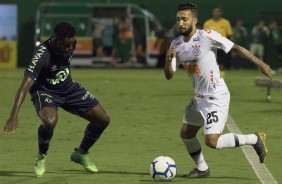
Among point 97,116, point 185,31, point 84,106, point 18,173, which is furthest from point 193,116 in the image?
point 18,173

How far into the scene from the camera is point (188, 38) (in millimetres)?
10766

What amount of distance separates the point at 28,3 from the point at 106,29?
169 inches

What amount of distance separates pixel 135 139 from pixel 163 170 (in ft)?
14.8

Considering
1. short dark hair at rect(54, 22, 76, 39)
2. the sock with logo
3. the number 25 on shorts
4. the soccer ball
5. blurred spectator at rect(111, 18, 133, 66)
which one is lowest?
blurred spectator at rect(111, 18, 133, 66)

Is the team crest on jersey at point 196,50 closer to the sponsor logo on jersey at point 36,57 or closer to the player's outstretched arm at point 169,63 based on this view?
the player's outstretched arm at point 169,63

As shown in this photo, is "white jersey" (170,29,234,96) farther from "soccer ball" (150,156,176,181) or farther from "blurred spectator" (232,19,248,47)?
"blurred spectator" (232,19,248,47)

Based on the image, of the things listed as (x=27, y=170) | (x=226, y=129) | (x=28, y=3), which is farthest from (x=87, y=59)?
(x=27, y=170)

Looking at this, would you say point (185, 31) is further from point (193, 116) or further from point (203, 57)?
point (193, 116)

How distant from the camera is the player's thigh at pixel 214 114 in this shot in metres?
10.6

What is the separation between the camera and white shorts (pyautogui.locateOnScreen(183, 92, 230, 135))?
10.6 meters

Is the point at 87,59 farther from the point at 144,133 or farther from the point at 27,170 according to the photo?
the point at 27,170

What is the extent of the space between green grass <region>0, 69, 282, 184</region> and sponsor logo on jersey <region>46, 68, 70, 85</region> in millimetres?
1109

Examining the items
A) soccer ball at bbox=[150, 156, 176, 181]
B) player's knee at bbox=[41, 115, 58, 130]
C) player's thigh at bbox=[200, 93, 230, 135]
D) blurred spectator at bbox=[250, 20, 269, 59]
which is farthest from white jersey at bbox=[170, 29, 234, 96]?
blurred spectator at bbox=[250, 20, 269, 59]

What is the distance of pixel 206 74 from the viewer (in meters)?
10.8
